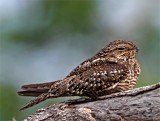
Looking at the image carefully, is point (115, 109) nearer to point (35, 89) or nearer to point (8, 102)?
point (35, 89)

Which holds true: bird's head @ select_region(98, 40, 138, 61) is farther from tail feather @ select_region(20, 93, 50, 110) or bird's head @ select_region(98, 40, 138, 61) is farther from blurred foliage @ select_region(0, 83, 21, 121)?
blurred foliage @ select_region(0, 83, 21, 121)

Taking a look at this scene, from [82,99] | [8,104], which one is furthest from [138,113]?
[8,104]

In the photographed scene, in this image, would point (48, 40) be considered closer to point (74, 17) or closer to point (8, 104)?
point (74, 17)

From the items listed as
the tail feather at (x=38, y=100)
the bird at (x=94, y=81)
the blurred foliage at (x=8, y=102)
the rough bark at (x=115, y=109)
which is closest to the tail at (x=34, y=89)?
the bird at (x=94, y=81)

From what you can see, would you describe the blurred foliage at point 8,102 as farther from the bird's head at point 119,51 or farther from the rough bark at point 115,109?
the rough bark at point 115,109

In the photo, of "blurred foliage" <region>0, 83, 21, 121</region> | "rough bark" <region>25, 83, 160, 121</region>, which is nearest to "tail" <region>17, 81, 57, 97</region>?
"rough bark" <region>25, 83, 160, 121</region>

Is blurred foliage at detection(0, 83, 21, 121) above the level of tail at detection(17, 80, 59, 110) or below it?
above
